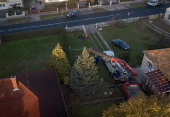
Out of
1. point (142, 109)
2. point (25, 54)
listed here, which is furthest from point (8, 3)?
point (142, 109)

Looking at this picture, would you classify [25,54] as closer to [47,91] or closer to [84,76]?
[84,76]

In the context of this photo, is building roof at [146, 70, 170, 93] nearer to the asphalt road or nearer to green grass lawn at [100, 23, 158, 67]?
green grass lawn at [100, 23, 158, 67]

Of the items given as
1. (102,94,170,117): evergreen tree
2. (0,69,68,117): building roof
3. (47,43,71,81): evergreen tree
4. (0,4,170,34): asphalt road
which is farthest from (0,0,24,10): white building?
(102,94,170,117): evergreen tree

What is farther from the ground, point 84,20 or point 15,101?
point 84,20

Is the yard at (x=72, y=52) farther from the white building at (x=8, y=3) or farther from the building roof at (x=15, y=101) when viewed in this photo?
the white building at (x=8, y=3)

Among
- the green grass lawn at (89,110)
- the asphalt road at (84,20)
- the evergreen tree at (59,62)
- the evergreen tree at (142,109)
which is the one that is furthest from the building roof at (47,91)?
the asphalt road at (84,20)

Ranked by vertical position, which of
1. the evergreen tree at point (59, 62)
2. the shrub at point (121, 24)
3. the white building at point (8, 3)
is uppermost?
the white building at point (8, 3)

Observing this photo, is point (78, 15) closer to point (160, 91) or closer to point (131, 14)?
point (131, 14)
